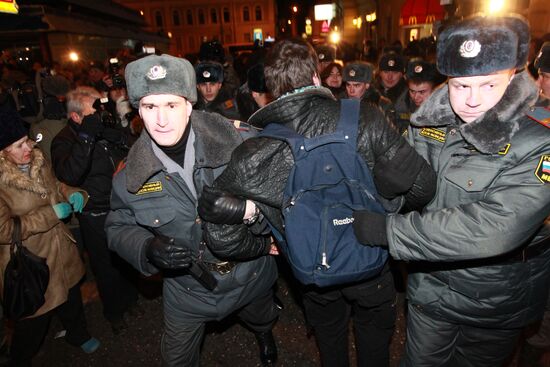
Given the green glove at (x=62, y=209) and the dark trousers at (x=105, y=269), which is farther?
the dark trousers at (x=105, y=269)

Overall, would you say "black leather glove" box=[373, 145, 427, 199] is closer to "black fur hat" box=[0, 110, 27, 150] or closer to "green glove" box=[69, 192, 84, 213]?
"green glove" box=[69, 192, 84, 213]

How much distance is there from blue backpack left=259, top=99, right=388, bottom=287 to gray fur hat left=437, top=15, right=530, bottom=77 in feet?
1.84

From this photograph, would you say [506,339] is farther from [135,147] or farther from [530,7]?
[530,7]

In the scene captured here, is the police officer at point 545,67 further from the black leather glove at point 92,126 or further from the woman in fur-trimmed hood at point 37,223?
the woman in fur-trimmed hood at point 37,223

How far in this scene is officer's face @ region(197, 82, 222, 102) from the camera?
5219mm

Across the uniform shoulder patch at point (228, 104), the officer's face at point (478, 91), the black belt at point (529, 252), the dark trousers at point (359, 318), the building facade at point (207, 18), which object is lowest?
the dark trousers at point (359, 318)

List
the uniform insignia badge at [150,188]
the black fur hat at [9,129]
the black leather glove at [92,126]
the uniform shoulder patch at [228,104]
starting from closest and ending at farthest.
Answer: the uniform insignia badge at [150,188]
the black fur hat at [9,129]
the black leather glove at [92,126]
the uniform shoulder patch at [228,104]

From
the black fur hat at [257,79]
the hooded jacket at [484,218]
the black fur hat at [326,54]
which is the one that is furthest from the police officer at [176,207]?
the black fur hat at [326,54]

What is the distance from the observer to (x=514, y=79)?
1771mm

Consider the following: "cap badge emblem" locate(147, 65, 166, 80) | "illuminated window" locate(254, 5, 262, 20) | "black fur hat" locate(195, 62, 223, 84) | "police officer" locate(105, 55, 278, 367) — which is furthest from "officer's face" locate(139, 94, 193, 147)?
"illuminated window" locate(254, 5, 262, 20)

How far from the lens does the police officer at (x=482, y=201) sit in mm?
1667

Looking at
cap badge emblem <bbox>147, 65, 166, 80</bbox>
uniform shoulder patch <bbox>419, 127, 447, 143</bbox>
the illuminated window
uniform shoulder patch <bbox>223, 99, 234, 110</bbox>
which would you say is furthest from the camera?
the illuminated window

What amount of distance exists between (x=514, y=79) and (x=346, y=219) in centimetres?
109

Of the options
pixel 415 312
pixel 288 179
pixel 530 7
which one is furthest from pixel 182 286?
pixel 530 7
